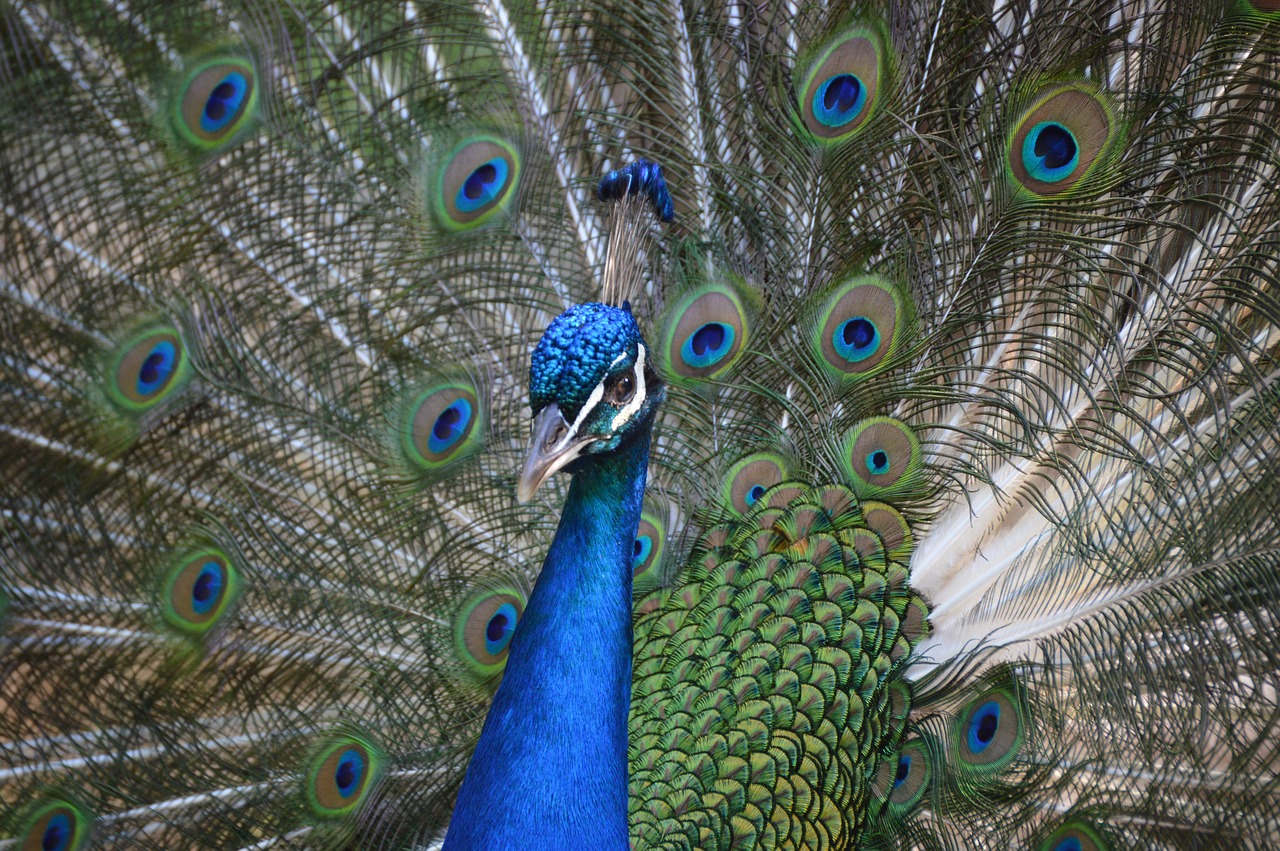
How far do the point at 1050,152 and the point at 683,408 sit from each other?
0.69 m

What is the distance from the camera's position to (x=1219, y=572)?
1.33 metres

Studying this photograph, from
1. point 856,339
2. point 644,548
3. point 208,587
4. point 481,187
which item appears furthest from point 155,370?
point 856,339

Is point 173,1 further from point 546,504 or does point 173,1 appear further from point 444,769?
point 444,769

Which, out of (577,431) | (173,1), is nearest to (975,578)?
(577,431)

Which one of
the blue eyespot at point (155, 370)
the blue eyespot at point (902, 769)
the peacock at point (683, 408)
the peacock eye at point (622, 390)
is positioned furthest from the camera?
the blue eyespot at point (155, 370)

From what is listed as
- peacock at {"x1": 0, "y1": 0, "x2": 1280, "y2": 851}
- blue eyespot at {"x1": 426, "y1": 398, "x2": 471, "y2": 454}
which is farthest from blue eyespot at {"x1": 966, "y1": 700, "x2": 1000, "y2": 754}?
blue eyespot at {"x1": 426, "y1": 398, "x2": 471, "y2": 454}

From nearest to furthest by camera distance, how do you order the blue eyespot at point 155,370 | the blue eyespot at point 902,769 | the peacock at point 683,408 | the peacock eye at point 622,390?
the peacock eye at point 622,390 → the peacock at point 683,408 → the blue eyespot at point 902,769 → the blue eyespot at point 155,370

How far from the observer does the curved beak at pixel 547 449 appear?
1.00 meters

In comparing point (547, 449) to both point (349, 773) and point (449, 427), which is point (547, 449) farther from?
point (349, 773)

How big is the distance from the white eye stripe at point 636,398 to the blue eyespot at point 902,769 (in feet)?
2.48

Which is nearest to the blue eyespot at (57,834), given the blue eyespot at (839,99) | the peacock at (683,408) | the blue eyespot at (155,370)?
the peacock at (683,408)

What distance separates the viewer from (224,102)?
1645 millimetres

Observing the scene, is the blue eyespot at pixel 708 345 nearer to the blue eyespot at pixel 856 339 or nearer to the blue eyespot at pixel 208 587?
the blue eyespot at pixel 856 339

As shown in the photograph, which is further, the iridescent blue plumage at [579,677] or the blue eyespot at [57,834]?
the blue eyespot at [57,834]
